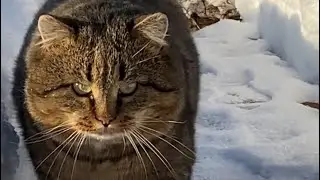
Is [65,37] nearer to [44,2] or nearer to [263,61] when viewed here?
[44,2]

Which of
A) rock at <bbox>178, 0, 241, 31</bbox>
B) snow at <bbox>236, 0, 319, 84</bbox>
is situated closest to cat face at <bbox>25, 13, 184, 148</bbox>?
snow at <bbox>236, 0, 319, 84</bbox>

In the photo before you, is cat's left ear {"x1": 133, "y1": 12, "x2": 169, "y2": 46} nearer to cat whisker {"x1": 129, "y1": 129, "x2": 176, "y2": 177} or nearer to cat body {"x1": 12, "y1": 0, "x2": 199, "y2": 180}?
cat body {"x1": 12, "y1": 0, "x2": 199, "y2": 180}

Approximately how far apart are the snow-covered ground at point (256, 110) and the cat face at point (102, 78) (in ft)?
0.44

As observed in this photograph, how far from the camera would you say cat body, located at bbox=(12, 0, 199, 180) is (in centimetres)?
130

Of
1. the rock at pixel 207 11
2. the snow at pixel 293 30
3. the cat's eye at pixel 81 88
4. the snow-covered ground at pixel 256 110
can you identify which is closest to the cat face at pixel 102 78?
the cat's eye at pixel 81 88

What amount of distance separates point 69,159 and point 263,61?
74 centimetres

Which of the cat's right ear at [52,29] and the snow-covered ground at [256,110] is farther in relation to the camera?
the snow-covered ground at [256,110]

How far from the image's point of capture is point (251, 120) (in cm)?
186

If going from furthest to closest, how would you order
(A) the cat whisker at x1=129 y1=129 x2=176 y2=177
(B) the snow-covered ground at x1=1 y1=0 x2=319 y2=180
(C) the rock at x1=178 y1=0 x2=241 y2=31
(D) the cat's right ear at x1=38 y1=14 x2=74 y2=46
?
1. (C) the rock at x1=178 y1=0 x2=241 y2=31
2. (B) the snow-covered ground at x1=1 y1=0 x2=319 y2=180
3. (A) the cat whisker at x1=129 y1=129 x2=176 y2=177
4. (D) the cat's right ear at x1=38 y1=14 x2=74 y2=46

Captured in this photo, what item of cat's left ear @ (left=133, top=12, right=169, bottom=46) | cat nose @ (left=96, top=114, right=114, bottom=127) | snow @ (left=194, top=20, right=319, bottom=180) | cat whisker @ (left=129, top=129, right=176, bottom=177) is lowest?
snow @ (left=194, top=20, right=319, bottom=180)

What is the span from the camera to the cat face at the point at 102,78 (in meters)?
1.29

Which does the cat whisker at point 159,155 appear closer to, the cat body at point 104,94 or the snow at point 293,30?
the cat body at point 104,94

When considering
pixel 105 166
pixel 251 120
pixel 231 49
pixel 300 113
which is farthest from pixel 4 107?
pixel 231 49

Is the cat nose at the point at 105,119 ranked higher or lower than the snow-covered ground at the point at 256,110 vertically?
higher
